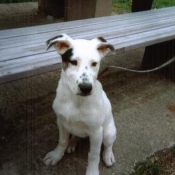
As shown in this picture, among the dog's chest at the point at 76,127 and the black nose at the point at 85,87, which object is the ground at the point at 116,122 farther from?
the black nose at the point at 85,87

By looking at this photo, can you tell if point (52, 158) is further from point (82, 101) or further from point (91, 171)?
point (82, 101)

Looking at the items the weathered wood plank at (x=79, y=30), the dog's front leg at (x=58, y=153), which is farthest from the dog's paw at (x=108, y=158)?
the weathered wood plank at (x=79, y=30)

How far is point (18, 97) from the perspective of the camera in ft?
11.3

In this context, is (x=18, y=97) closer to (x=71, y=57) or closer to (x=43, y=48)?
(x=43, y=48)

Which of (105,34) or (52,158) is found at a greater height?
(105,34)

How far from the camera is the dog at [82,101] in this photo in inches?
77.4

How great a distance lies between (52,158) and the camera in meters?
2.63

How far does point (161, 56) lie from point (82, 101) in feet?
7.33

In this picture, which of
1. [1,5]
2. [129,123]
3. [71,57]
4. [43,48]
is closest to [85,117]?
A: [71,57]

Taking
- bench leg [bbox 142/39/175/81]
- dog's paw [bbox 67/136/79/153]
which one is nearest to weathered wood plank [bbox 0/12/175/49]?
bench leg [bbox 142/39/175/81]

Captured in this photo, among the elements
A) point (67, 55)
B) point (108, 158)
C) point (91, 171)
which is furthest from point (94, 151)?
point (67, 55)

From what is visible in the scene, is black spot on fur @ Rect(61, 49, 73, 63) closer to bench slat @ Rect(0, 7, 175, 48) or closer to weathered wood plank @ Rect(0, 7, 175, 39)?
bench slat @ Rect(0, 7, 175, 48)

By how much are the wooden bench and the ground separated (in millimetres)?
765

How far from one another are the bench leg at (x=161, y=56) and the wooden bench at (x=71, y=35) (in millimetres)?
395
